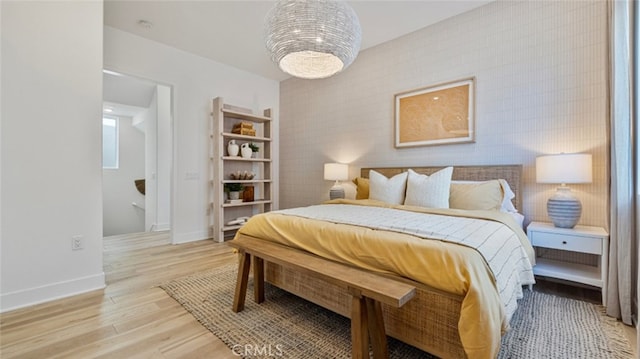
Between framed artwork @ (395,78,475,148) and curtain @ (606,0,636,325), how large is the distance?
A: 3.84ft

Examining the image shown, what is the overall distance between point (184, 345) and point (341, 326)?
92 centimetres

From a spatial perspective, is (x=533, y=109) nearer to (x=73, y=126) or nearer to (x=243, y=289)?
(x=243, y=289)

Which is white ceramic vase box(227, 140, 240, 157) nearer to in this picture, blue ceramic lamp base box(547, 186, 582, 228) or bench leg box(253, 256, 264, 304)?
bench leg box(253, 256, 264, 304)

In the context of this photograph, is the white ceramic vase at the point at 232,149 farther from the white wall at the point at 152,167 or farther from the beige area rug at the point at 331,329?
the beige area rug at the point at 331,329

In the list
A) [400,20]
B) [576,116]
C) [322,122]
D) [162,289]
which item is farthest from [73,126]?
[576,116]

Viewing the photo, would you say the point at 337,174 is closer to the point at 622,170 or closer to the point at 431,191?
the point at 431,191

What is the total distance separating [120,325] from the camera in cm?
173

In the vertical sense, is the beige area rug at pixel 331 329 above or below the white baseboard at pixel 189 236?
below

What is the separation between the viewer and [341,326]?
1.72m

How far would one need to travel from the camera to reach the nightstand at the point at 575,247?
197 centimetres

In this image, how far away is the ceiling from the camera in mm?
2840

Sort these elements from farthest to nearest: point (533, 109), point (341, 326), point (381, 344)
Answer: point (533, 109)
point (341, 326)
point (381, 344)

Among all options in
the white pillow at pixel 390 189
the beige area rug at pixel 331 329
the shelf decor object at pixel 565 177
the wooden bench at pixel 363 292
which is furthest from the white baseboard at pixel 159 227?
the shelf decor object at pixel 565 177

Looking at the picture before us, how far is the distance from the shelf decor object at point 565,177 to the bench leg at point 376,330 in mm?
1888
